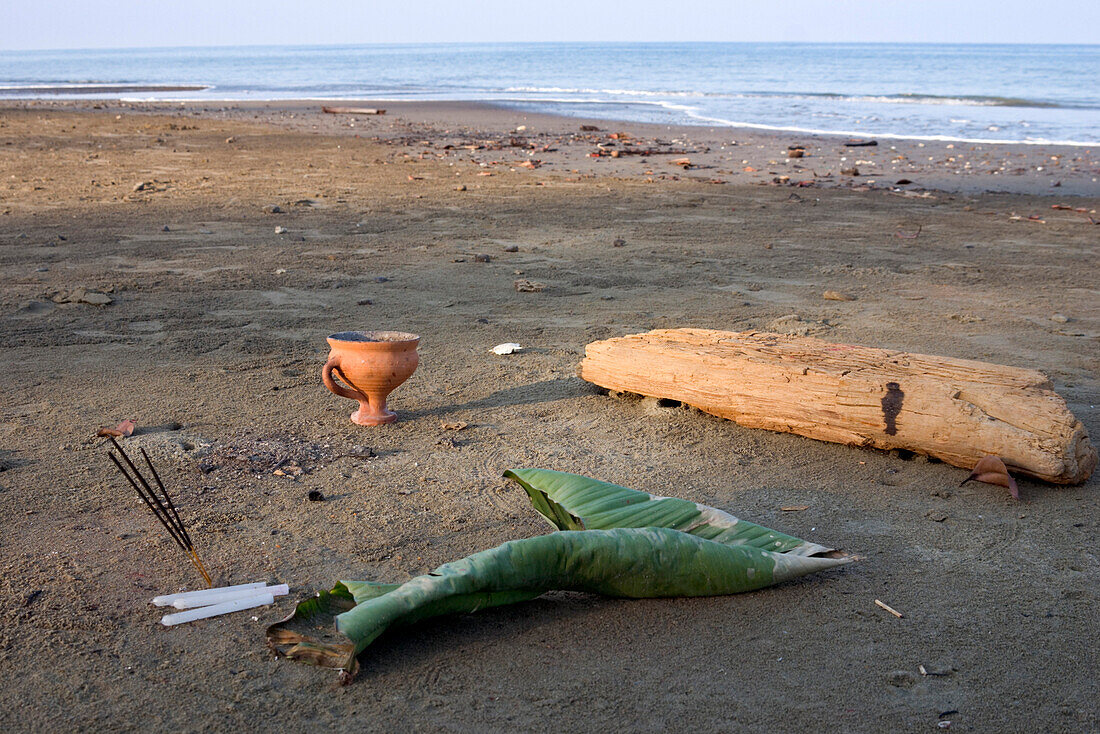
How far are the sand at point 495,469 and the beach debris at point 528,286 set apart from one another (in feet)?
0.40

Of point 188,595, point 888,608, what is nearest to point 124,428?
point 188,595

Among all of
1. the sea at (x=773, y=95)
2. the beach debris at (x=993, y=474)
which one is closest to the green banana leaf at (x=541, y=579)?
→ the beach debris at (x=993, y=474)

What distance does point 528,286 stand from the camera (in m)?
6.39

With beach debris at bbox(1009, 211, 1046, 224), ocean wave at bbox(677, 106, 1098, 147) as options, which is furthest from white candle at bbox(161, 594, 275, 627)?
ocean wave at bbox(677, 106, 1098, 147)

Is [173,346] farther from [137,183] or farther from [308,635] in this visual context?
[137,183]

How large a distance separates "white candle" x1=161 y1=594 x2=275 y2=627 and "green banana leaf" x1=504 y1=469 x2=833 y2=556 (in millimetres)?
831

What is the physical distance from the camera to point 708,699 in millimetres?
2191

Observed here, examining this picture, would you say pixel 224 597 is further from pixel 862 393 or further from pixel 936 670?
pixel 862 393

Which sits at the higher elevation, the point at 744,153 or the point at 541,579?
the point at 744,153

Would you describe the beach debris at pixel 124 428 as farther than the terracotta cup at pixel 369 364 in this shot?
No

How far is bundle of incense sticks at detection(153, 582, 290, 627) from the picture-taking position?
8.16ft

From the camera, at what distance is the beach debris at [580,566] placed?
2309 millimetres

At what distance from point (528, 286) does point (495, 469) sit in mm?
2949

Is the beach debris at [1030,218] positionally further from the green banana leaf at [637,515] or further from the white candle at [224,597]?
the white candle at [224,597]
